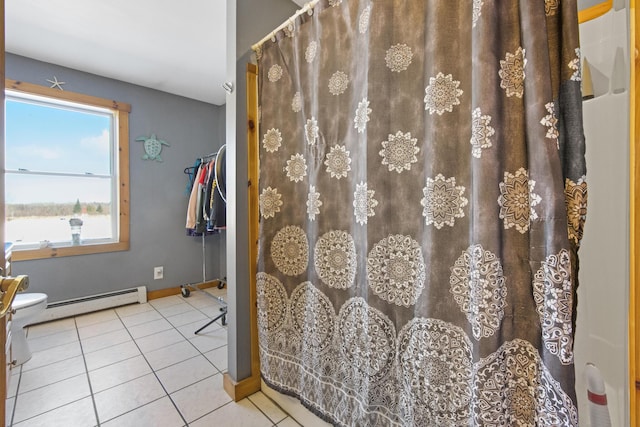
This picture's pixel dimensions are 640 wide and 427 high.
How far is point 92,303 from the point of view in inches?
102

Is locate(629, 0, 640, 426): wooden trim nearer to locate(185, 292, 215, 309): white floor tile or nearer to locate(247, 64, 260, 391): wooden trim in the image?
locate(247, 64, 260, 391): wooden trim

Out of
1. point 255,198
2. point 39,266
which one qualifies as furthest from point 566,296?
point 39,266

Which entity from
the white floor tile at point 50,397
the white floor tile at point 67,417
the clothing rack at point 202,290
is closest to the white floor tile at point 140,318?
the clothing rack at point 202,290

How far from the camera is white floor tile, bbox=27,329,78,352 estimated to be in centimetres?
202

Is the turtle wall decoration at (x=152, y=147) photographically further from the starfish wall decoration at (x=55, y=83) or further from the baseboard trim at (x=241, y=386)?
the baseboard trim at (x=241, y=386)

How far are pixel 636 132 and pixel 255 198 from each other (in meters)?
1.41

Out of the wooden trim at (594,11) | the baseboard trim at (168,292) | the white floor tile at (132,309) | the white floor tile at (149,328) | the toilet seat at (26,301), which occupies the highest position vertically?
the wooden trim at (594,11)

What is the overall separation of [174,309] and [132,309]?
437 millimetres

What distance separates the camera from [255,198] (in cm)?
150

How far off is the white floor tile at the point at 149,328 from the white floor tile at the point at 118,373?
0.40 m

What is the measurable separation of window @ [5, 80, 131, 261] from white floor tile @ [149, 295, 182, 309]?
70cm

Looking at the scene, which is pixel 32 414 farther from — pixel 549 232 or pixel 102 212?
pixel 549 232

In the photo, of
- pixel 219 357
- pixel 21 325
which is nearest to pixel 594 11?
pixel 219 357

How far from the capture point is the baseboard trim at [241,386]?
1.46 m
